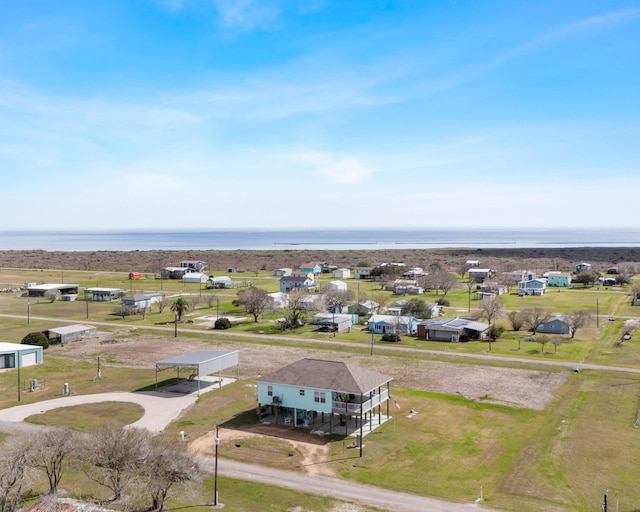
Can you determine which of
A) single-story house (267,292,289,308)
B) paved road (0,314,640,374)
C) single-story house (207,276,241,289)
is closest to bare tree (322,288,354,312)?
single-story house (267,292,289,308)

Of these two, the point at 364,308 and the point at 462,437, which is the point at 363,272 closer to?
the point at 364,308

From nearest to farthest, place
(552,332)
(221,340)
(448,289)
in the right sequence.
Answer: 1. (221,340)
2. (552,332)
3. (448,289)

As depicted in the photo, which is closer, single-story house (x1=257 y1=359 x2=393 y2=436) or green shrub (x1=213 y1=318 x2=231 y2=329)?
single-story house (x1=257 y1=359 x2=393 y2=436)

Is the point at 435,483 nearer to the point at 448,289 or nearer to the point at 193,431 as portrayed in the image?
the point at 193,431

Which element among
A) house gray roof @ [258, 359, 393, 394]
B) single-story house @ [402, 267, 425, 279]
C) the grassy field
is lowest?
the grassy field

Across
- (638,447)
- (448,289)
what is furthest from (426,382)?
(448,289)

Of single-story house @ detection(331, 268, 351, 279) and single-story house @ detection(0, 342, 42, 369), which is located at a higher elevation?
single-story house @ detection(331, 268, 351, 279)

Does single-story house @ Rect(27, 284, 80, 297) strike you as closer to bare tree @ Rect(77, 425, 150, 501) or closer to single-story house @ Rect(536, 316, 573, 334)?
single-story house @ Rect(536, 316, 573, 334)
